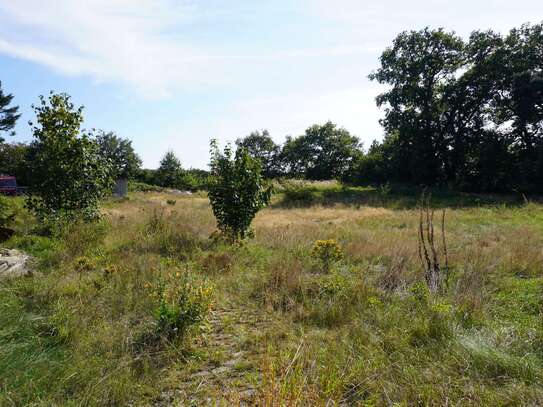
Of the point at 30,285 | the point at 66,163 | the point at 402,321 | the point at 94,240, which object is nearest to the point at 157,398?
the point at 402,321

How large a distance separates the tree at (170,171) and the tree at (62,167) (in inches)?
1440

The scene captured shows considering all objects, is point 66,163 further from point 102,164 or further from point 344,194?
point 344,194

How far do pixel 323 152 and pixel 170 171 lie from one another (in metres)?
21.7

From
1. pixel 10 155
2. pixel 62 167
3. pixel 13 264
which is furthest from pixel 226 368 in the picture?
pixel 10 155

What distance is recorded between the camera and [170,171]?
48094mm

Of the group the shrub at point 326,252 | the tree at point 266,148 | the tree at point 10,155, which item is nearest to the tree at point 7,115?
the tree at point 10,155

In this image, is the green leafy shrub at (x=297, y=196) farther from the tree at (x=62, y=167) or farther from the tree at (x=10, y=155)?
the tree at (x=10, y=155)

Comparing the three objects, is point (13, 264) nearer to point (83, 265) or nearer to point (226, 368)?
point (83, 265)

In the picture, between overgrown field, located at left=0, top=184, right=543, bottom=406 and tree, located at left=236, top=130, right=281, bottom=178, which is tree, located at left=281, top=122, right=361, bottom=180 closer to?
tree, located at left=236, top=130, right=281, bottom=178

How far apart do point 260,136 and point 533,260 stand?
194ft

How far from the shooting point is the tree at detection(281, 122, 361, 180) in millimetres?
51594

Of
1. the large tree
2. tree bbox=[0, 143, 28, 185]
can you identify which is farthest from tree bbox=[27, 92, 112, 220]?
tree bbox=[0, 143, 28, 185]

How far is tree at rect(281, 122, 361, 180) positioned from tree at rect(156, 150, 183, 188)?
54.1 ft

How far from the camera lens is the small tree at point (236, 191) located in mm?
9023
